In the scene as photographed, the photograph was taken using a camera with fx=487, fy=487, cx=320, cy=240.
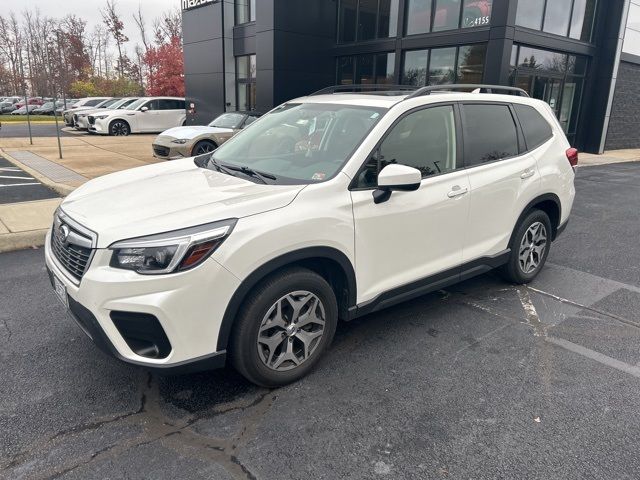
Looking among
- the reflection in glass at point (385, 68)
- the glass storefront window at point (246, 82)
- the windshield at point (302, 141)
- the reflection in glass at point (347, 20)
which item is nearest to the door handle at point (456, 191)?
the windshield at point (302, 141)

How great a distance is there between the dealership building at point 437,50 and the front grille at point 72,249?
12936 millimetres

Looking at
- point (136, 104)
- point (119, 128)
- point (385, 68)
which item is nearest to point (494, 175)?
point (385, 68)

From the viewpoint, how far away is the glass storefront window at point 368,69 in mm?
16406

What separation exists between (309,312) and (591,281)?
138 inches

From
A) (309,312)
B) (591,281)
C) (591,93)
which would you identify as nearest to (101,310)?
(309,312)

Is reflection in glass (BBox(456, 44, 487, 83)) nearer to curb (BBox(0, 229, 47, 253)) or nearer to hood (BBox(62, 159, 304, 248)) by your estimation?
curb (BBox(0, 229, 47, 253))

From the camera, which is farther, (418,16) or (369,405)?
(418,16)

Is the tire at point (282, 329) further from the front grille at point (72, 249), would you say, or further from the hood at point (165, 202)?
the front grille at point (72, 249)

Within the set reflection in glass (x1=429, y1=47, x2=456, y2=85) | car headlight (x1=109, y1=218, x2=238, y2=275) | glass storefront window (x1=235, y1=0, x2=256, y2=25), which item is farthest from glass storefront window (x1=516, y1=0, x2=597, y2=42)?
car headlight (x1=109, y1=218, x2=238, y2=275)

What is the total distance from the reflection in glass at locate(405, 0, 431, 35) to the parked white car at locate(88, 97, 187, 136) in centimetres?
1222

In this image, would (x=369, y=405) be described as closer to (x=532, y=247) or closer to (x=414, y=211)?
(x=414, y=211)

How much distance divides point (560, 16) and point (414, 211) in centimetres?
1536

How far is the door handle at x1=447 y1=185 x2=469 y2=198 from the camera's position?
372 cm

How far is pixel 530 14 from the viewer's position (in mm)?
14086
